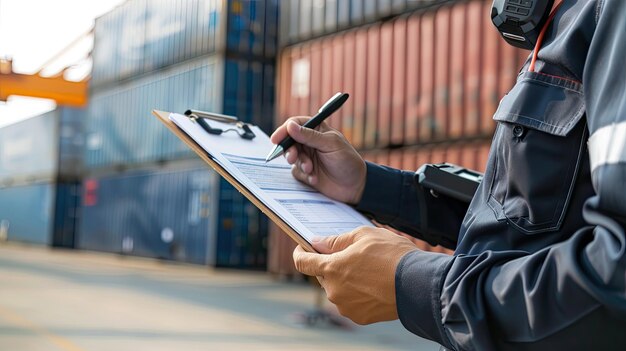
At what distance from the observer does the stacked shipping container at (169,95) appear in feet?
52.7

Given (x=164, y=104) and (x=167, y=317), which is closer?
(x=167, y=317)

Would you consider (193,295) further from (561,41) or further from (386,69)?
(561,41)

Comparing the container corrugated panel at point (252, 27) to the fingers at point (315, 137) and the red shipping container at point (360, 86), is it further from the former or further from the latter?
the fingers at point (315, 137)

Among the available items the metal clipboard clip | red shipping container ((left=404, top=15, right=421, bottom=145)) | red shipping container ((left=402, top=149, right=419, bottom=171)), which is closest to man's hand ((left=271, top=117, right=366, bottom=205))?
the metal clipboard clip

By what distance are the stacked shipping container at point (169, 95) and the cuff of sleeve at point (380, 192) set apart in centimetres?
1410

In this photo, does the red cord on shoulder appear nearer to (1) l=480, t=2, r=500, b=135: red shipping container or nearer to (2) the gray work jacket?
(2) the gray work jacket

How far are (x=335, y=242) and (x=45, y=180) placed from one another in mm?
27760

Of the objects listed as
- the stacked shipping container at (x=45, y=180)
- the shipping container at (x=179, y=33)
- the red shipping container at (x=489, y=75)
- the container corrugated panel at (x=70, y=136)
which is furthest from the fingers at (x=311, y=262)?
the stacked shipping container at (x=45, y=180)

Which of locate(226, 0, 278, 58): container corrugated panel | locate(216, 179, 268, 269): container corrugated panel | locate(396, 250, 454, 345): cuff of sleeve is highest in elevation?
locate(226, 0, 278, 58): container corrugated panel

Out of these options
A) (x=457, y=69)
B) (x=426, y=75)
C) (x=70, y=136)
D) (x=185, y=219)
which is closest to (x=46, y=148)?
(x=70, y=136)

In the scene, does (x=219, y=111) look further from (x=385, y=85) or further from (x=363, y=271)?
(x=363, y=271)

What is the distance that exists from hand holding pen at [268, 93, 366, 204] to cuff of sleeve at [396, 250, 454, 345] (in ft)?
2.19

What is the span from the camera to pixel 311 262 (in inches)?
47.1

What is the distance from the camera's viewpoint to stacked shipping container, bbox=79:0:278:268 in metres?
16.1
